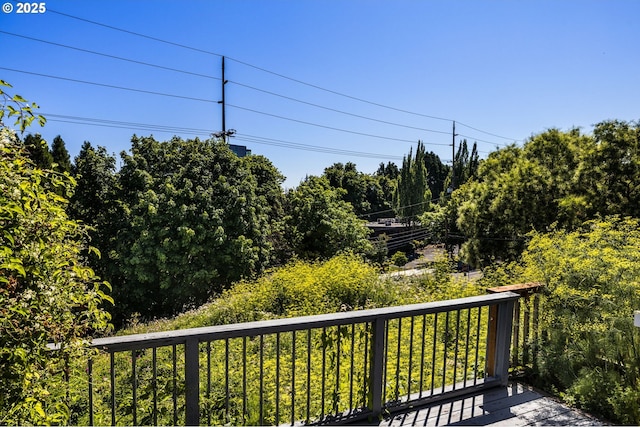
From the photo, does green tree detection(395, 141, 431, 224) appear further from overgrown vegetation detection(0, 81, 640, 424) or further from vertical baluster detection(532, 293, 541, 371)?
vertical baluster detection(532, 293, 541, 371)

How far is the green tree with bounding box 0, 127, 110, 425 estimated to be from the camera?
Result: 1.16 meters

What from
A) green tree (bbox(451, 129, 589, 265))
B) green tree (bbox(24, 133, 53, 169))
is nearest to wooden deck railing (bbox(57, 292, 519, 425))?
green tree (bbox(24, 133, 53, 169))

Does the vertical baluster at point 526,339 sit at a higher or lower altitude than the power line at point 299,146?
lower

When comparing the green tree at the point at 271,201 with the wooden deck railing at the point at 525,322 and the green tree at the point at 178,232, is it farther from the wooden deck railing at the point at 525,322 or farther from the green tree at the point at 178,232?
the wooden deck railing at the point at 525,322

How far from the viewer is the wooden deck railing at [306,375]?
1.95 m

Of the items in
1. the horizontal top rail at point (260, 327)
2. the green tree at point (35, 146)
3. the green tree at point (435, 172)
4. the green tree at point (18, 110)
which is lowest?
the horizontal top rail at point (260, 327)

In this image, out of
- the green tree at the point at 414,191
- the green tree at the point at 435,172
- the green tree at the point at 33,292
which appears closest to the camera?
the green tree at the point at 33,292

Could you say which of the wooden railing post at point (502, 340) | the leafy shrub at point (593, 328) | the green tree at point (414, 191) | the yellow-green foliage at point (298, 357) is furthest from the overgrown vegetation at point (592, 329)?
the green tree at point (414, 191)

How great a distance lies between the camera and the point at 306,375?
3.09 metres

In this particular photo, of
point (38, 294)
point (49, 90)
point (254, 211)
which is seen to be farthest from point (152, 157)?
point (38, 294)

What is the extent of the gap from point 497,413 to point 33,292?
286cm

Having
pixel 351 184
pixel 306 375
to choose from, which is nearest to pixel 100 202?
pixel 306 375

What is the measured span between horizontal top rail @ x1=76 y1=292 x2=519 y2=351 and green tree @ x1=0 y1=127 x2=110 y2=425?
1.17 feet

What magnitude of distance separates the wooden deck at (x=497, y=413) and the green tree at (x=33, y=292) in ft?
6.48
